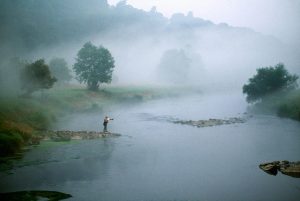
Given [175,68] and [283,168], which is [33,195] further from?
[175,68]

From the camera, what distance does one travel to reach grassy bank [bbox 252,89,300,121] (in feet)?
231

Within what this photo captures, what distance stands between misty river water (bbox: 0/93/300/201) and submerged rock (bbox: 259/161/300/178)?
0.87 meters

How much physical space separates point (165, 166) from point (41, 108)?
118ft

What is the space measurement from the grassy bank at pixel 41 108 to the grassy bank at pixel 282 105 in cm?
4122

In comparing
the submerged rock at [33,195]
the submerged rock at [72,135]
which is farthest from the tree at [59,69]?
the submerged rock at [33,195]

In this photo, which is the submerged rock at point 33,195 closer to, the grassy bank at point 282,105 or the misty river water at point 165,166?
the misty river water at point 165,166

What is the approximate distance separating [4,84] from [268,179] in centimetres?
6862

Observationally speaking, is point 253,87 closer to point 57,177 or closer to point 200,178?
point 200,178

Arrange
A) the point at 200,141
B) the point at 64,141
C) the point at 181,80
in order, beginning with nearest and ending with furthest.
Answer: the point at 64,141
the point at 200,141
the point at 181,80

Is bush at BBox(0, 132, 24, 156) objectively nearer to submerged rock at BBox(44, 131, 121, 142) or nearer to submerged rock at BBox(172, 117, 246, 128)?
submerged rock at BBox(44, 131, 121, 142)

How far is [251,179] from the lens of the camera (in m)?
29.8

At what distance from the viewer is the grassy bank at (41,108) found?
3683 centimetres

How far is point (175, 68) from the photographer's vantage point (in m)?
178

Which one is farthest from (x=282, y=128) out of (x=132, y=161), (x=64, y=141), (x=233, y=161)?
(x=64, y=141)
